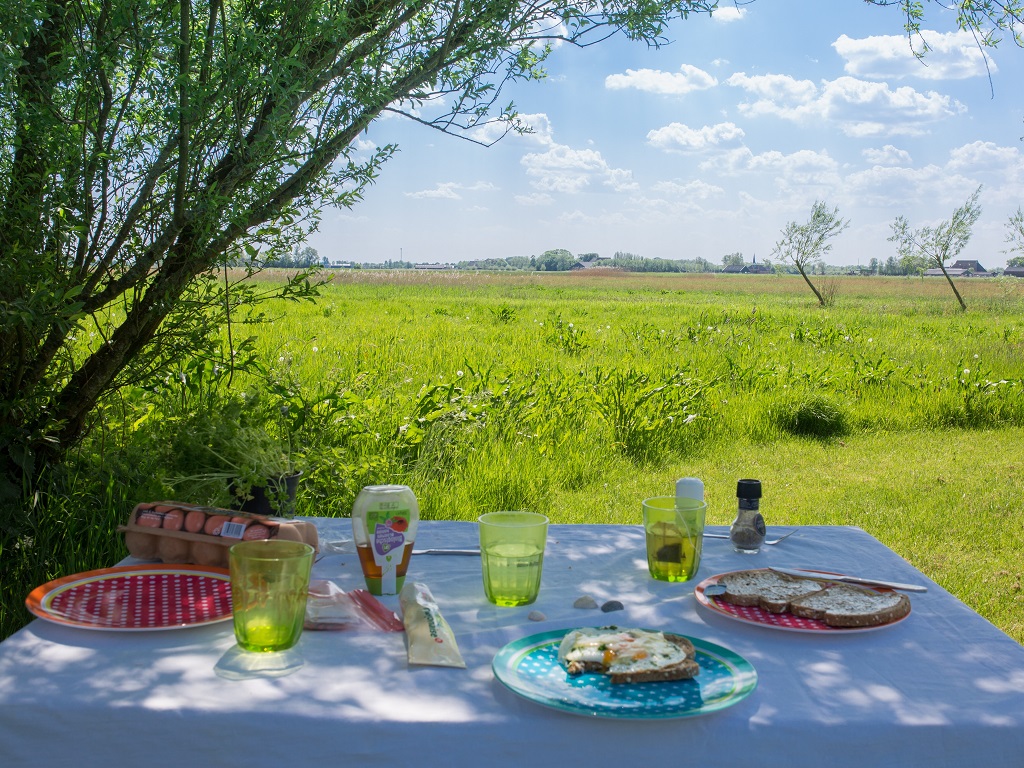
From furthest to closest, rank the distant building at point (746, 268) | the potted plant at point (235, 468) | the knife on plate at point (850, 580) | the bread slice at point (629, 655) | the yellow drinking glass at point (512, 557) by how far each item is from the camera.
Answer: the distant building at point (746, 268)
the potted plant at point (235, 468)
the knife on plate at point (850, 580)
the yellow drinking glass at point (512, 557)
the bread slice at point (629, 655)

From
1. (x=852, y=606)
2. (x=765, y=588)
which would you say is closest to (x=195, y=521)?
(x=765, y=588)

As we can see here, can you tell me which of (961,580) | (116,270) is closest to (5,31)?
(116,270)

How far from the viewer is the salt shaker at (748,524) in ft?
6.36

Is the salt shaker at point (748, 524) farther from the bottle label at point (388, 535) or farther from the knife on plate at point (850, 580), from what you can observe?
the bottle label at point (388, 535)

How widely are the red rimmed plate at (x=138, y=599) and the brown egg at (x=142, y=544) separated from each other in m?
0.09

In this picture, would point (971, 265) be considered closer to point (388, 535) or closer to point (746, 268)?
point (746, 268)

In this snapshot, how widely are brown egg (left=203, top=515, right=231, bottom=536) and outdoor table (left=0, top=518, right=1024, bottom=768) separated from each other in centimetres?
33

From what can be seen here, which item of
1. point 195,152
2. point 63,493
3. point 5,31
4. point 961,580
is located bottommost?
point 961,580

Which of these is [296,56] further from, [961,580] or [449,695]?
[961,580]

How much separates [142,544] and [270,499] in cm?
32

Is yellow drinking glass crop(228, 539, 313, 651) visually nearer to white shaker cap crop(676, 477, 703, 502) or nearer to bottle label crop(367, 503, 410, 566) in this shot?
bottle label crop(367, 503, 410, 566)

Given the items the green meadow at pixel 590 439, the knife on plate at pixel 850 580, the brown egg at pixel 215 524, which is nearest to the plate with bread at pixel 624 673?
the knife on plate at pixel 850 580

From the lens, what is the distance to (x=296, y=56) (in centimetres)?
266

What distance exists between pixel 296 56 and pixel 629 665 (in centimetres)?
213
